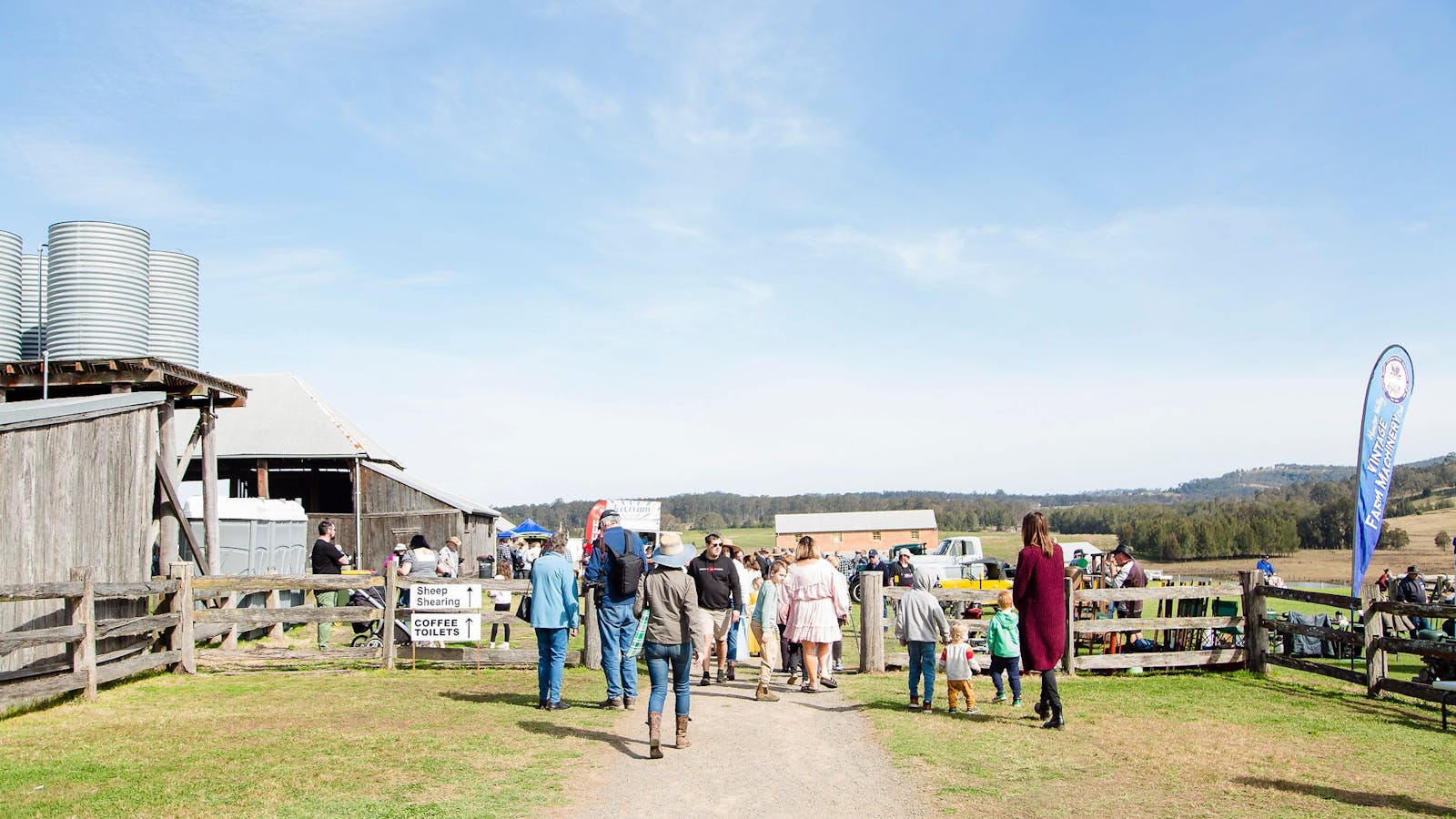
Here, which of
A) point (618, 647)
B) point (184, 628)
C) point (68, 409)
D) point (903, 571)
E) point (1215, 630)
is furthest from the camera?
point (903, 571)

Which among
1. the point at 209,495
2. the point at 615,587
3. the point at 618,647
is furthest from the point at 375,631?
the point at 615,587

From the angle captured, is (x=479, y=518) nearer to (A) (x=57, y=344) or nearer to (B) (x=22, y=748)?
(A) (x=57, y=344)

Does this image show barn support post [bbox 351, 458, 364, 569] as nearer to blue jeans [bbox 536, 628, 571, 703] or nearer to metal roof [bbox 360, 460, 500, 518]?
metal roof [bbox 360, 460, 500, 518]

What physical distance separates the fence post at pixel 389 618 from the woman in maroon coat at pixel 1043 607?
27.0ft

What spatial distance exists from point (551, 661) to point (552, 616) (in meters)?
0.52

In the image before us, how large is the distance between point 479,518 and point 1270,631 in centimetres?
3128

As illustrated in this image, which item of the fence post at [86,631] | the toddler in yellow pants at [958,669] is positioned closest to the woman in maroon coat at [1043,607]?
the toddler in yellow pants at [958,669]

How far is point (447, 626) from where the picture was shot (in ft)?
45.8

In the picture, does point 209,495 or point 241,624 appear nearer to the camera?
point 241,624

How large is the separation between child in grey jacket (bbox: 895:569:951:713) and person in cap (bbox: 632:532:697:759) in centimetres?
298

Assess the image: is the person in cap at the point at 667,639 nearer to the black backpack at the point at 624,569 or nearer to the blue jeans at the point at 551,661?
the black backpack at the point at 624,569

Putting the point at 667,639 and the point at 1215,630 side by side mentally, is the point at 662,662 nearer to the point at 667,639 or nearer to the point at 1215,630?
the point at 667,639

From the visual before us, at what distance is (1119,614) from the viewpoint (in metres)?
15.4

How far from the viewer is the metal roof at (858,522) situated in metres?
A: 102
